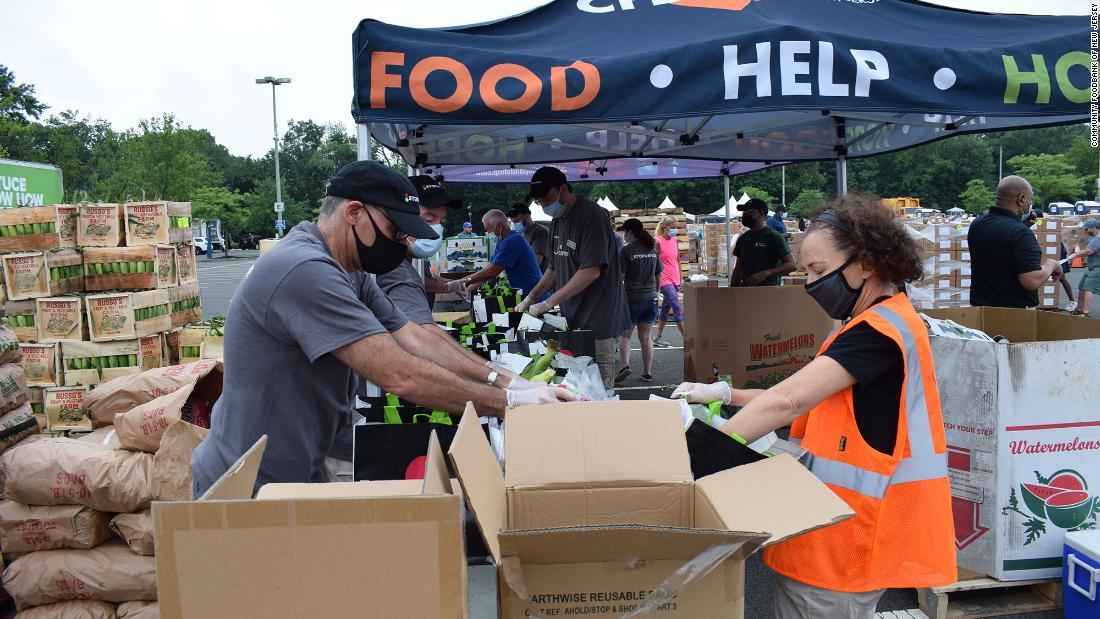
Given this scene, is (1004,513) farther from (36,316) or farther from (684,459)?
(36,316)

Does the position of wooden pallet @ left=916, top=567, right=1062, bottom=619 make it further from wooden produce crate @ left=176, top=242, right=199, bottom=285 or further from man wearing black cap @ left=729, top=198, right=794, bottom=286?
wooden produce crate @ left=176, top=242, right=199, bottom=285

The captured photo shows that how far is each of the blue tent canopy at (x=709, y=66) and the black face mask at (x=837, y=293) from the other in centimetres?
157

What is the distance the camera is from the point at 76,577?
323 centimetres

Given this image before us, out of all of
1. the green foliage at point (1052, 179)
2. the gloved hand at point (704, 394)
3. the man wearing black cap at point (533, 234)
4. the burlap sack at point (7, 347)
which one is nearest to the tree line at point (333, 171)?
the green foliage at point (1052, 179)

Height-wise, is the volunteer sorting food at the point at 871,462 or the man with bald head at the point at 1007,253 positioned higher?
the man with bald head at the point at 1007,253

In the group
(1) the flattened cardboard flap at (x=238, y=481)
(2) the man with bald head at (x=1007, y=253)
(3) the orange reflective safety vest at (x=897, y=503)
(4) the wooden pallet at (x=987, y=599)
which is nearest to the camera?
(1) the flattened cardboard flap at (x=238, y=481)

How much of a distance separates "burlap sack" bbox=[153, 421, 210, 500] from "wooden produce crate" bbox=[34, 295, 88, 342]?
365 centimetres

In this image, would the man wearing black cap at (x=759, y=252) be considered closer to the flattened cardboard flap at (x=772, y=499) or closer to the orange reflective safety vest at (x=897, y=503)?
the orange reflective safety vest at (x=897, y=503)

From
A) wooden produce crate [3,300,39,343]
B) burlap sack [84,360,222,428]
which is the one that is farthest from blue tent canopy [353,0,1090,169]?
wooden produce crate [3,300,39,343]

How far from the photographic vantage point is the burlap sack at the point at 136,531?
10.7 feet

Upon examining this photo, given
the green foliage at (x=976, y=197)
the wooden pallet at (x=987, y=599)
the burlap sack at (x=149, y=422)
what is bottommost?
the wooden pallet at (x=987, y=599)

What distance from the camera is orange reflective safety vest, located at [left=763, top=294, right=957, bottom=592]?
5.86 ft

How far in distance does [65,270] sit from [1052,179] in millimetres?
64060

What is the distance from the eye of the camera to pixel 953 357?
327 cm
